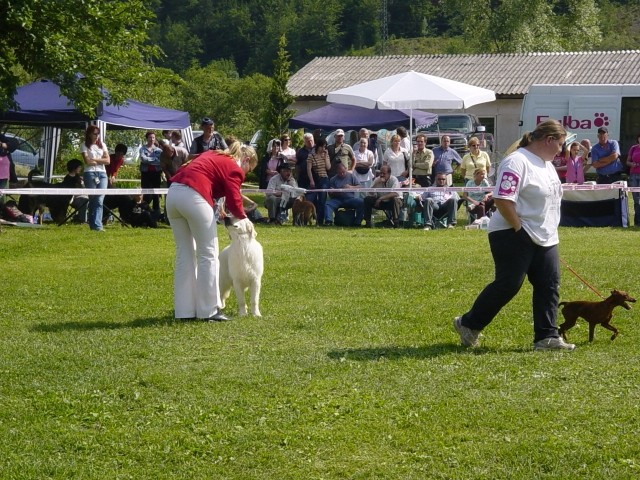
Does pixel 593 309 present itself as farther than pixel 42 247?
No

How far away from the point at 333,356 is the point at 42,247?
9.39m

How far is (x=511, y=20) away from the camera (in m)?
65.9

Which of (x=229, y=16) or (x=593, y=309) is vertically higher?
(x=229, y=16)

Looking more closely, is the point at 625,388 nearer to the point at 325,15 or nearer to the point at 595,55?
the point at 595,55

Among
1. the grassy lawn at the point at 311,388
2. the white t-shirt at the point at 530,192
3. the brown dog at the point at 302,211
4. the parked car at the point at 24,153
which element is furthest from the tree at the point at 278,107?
the white t-shirt at the point at 530,192

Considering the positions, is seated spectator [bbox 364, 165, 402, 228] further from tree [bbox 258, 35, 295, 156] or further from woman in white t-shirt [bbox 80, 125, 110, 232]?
tree [bbox 258, 35, 295, 156]

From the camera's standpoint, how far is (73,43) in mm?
15484

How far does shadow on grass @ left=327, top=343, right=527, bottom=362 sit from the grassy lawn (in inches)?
1.1

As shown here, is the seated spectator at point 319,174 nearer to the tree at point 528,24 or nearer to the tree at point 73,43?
the tree at point 73,43

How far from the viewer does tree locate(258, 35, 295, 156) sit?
40125 mm

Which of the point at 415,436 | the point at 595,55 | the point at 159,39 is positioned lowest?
the point at 415,436

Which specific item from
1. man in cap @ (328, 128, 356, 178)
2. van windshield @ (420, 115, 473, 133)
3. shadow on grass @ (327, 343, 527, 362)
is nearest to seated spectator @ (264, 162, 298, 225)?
man in cap @ (328, 128, 356, 178)

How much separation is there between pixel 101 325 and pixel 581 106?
23.1 meters

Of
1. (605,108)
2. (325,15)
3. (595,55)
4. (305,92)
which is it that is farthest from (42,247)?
(325,15)
